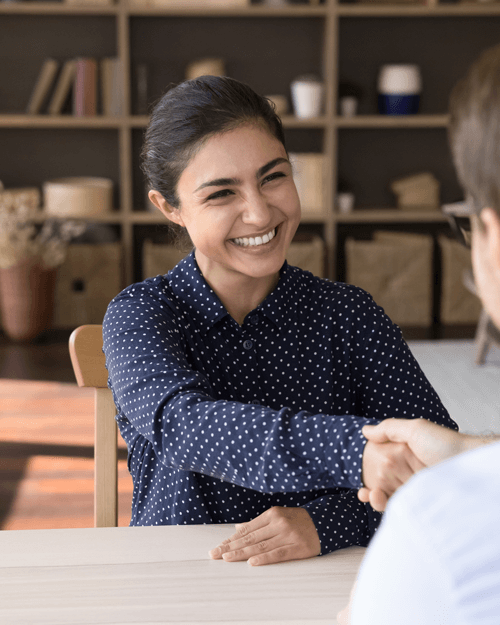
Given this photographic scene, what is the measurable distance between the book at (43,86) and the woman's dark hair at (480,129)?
3.86 meters

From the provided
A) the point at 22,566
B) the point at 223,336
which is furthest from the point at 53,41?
the point at 22,566

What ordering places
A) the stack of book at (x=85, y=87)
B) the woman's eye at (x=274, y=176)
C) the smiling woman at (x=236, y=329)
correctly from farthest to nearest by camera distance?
the stack of book at (x=85, y=87)
the woman's eye at (x=274, y=176)
the smiling woman at (x=236, y=329)

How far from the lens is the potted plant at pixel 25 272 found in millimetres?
3766

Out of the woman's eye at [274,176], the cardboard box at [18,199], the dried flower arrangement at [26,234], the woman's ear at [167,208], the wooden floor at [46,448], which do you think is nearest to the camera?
the woman's eye at [274,176]

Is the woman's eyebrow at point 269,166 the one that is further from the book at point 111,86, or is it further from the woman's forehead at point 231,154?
the book at point 111,86

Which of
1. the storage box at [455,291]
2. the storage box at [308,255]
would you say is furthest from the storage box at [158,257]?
the storage box at [455,291]

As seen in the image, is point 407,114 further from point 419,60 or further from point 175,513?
point 175,513

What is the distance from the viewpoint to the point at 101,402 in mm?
1150

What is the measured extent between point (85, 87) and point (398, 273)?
1941 millimetres

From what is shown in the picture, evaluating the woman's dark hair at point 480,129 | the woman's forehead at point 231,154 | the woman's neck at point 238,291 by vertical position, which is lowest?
the woman's neck at point 238,291

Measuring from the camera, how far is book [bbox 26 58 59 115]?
13.2ft

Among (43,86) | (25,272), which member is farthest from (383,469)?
(43,86)

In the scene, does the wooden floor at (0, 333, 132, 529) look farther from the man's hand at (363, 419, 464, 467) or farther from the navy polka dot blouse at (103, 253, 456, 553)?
the man's hand at (363, 419, 464, 467)

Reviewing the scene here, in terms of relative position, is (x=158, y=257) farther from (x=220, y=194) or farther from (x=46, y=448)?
(x=220, y=194)
